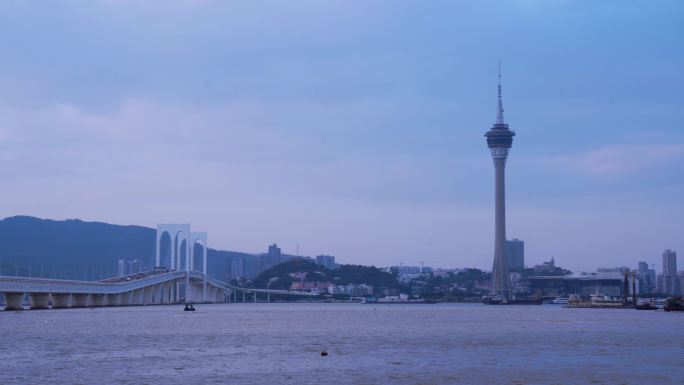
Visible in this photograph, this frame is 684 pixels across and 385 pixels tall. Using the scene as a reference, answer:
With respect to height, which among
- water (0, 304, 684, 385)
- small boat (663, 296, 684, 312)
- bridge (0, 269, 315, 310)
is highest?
bridge (0, 269, 315, 310)

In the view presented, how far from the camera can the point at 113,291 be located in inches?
5231

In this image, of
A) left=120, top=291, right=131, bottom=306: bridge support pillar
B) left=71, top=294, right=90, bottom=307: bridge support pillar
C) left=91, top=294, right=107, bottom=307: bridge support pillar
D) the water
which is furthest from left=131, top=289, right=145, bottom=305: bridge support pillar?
the water

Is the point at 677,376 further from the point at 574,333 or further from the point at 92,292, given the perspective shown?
the point at 92,292

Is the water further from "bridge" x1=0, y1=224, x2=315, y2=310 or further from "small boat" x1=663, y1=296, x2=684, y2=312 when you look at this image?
"small boat" x1=663, y1=296, x2=684, y2=312

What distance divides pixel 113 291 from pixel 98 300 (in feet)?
11.1

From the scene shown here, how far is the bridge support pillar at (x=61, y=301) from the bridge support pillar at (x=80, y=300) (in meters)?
5.34

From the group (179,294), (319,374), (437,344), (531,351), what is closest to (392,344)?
(437,344)

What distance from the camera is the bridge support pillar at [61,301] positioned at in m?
120

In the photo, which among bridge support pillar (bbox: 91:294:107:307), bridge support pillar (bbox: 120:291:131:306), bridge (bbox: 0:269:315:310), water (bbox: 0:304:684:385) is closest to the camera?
water (bbox: 0:304:684:385)

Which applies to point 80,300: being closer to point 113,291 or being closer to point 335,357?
point 113,291

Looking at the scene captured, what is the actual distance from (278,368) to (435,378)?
6.44 meters

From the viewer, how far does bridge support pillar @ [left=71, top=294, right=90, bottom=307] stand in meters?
127

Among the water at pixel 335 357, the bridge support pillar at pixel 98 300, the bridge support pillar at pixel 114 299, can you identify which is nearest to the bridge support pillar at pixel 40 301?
the bridge support pillar at pixel 98 300

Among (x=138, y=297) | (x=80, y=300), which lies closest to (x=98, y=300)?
(x=80, y=300)
